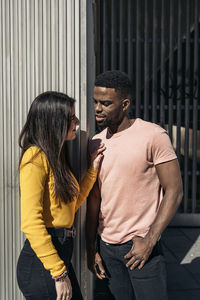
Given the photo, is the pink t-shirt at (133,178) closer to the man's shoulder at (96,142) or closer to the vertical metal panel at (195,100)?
the man's shoulder at (96,142)

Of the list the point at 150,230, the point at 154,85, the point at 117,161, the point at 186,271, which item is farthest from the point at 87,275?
the point at 154,85

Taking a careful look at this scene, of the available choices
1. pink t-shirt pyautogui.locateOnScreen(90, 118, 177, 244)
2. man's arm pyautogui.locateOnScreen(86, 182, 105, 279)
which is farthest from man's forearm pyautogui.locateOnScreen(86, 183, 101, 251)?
pink t-shirt pyautogui.locateOnScreen(90, 118, 177, 244)

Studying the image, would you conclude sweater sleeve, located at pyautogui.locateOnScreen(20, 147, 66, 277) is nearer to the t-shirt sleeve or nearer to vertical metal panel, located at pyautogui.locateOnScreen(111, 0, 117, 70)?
the t-shirt sleeve

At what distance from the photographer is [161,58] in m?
6.76

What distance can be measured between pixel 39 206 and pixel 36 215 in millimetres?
48

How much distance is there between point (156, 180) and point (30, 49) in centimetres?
120

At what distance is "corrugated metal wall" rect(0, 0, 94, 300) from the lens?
2604 millimetres

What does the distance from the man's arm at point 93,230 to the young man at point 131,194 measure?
28 millimetres

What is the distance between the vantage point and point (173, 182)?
2.27m

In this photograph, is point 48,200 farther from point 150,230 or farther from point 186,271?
point 186,271

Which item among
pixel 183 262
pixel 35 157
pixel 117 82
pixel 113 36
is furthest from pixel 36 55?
pixel 113 36

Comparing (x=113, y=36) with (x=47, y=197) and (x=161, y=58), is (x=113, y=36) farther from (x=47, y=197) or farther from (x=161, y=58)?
(x=47, y=197)

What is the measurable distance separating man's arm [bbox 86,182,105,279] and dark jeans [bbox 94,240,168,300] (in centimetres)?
5

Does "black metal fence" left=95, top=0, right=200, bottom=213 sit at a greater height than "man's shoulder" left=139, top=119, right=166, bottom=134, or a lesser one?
greater
